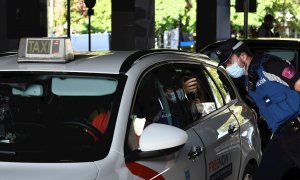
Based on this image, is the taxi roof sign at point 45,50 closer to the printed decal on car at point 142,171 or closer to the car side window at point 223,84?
the printed decal on car at point 142,171

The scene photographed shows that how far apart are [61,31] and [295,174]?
49.4m

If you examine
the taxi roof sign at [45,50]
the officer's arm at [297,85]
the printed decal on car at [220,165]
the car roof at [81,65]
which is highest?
the taxi roof sign at [45,50]

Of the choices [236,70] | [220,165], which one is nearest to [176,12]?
[236,70]

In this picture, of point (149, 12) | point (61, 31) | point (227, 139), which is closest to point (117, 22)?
point (149, 12)

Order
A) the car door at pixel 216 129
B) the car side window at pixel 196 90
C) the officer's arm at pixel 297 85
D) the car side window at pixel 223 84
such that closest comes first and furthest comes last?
1. the officer's arm at pixel 297 85
2. the car door at pixel 216 129
3. the car side window at pixel 196 90
4. the car side window at pixel 223 84

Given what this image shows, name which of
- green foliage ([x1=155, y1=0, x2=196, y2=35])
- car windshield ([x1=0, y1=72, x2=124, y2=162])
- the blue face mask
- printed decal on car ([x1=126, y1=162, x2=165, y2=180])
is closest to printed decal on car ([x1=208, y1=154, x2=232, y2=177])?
the blue face mask

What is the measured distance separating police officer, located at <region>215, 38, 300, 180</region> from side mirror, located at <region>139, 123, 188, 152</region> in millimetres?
1204

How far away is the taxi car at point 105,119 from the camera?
349 cm

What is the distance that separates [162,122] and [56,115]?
0.75m

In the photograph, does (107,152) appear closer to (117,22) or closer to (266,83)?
(266,83)

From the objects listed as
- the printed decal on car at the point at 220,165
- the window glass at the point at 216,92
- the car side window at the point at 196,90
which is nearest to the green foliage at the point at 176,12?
the window glass at the point at 216,92

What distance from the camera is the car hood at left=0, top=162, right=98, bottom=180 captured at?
127 inches

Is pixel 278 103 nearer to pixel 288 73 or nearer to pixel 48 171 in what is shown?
pixel 288 73

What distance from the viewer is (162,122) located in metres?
4.30
